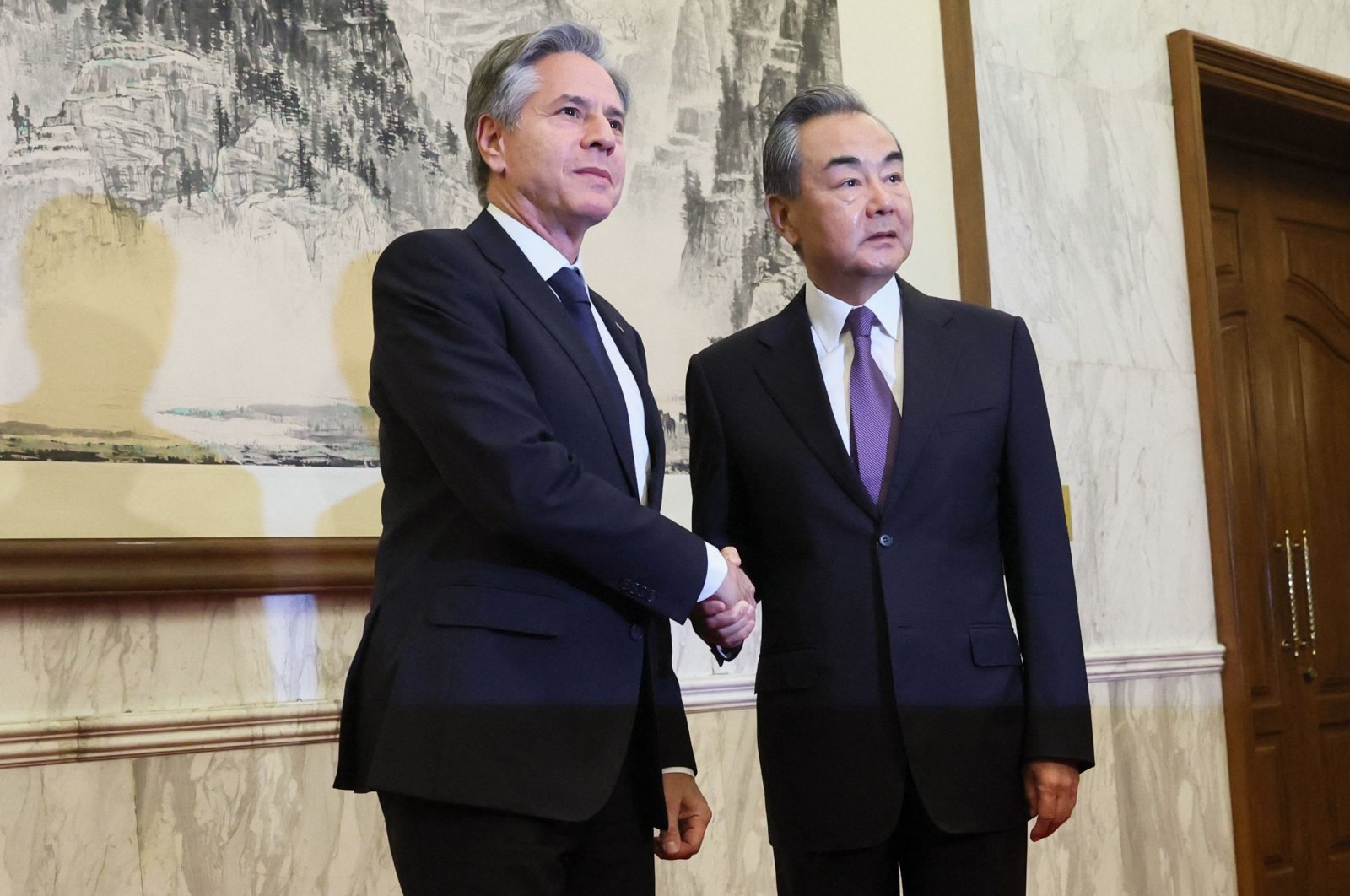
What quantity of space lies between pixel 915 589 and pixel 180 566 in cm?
134

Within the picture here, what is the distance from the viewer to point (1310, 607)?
188 inches

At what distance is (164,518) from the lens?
2648 millimetres

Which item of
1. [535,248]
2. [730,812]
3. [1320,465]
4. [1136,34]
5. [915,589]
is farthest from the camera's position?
[1320,465]

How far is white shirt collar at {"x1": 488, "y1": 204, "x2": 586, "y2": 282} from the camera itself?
74.9 inches

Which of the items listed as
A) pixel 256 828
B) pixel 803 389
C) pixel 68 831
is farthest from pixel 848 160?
pixel 68 831

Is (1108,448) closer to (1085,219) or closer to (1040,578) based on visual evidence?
(1085,219)

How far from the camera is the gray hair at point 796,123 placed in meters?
2.35

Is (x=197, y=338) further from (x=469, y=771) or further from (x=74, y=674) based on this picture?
(x=469, y=771)

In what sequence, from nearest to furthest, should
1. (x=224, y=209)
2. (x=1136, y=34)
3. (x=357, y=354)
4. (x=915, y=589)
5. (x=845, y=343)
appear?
(x=915, y=589)
(x=845, y=343)
(x=224, y=209)
(x=357, y=354)
(x=1136, y=34)

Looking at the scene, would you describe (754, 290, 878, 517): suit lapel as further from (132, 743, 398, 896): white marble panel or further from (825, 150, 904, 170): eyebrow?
(132, 743, 398, 896): white marble panel

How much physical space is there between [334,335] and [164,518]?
0.49 m

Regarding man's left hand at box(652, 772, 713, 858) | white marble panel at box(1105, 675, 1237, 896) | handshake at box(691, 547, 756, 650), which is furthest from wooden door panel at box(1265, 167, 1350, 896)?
handshake at box(691, 547, 756, 650)

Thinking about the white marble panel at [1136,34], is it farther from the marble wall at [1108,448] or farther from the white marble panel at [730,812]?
the white marble panel at [730,812]

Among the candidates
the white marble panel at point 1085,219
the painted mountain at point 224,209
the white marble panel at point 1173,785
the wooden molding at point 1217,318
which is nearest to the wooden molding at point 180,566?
the painted mountain at point 224,209
